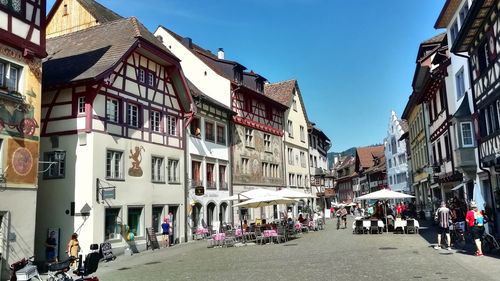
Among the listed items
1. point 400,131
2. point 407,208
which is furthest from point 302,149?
point 400,131

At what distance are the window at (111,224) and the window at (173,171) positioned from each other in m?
4.96

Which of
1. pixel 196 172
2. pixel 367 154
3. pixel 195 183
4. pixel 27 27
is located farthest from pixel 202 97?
pixel 367 154

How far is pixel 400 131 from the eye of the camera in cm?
6378

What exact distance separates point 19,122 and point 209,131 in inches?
662

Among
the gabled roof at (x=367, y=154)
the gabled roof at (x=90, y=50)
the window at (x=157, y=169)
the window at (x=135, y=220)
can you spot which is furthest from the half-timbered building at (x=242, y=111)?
the gabled roof at (x=367, y=154)

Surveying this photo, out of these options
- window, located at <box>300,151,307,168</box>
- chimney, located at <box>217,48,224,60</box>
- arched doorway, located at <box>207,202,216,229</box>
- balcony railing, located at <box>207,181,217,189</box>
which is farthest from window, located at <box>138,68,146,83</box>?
window, located at <box>300,151,307,168</box>

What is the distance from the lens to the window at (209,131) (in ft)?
104

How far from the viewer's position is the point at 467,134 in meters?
21.6

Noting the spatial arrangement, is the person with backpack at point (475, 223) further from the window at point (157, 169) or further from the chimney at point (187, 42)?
the chimney at point (187, 42)

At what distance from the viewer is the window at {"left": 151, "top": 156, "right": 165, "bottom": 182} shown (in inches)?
990

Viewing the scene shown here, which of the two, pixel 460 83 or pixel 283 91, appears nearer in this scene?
pixel 460 83

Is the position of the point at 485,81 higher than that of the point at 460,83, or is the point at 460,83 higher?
the point at 460,83

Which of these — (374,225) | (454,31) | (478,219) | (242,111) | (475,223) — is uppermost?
(454,31)

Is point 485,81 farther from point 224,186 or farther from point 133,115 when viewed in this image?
point 224,186
